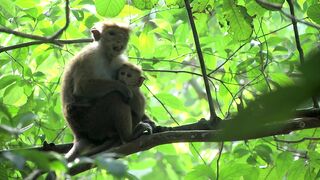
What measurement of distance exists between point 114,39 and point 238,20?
5.86ft

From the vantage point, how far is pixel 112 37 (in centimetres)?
595

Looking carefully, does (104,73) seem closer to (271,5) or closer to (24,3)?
(24,3)

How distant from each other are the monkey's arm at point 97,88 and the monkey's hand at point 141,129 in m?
0.33

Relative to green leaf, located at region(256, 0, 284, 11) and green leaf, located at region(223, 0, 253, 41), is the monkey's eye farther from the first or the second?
green leaf, located at region(256, 0, 284, 11)

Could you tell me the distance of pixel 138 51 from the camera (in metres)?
6.17

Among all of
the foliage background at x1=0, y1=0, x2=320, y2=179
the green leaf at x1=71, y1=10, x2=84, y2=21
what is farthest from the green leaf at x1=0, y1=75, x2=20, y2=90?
the green leaf at x1=71, y1=10, x2=84, y2=21

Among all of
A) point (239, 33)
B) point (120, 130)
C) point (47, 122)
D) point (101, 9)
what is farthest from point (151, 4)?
point (47, 122)

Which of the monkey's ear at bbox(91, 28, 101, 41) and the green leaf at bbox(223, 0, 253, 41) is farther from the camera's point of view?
the monkey's ear at bbox(91, 28, 101, 41)

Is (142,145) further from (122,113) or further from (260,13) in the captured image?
(260,13)

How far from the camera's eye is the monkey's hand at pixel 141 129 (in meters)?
5.03

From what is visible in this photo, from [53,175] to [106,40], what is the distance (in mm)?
2667

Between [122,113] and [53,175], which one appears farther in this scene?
[122,113]

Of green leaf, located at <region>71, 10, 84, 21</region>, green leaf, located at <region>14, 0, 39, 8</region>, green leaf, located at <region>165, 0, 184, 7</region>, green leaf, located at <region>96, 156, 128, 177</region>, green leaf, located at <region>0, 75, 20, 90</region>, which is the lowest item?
green leaf, located at <region>0, 75, 20, 90</region>

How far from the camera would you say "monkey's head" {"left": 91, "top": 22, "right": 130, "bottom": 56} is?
→ 5.91m
